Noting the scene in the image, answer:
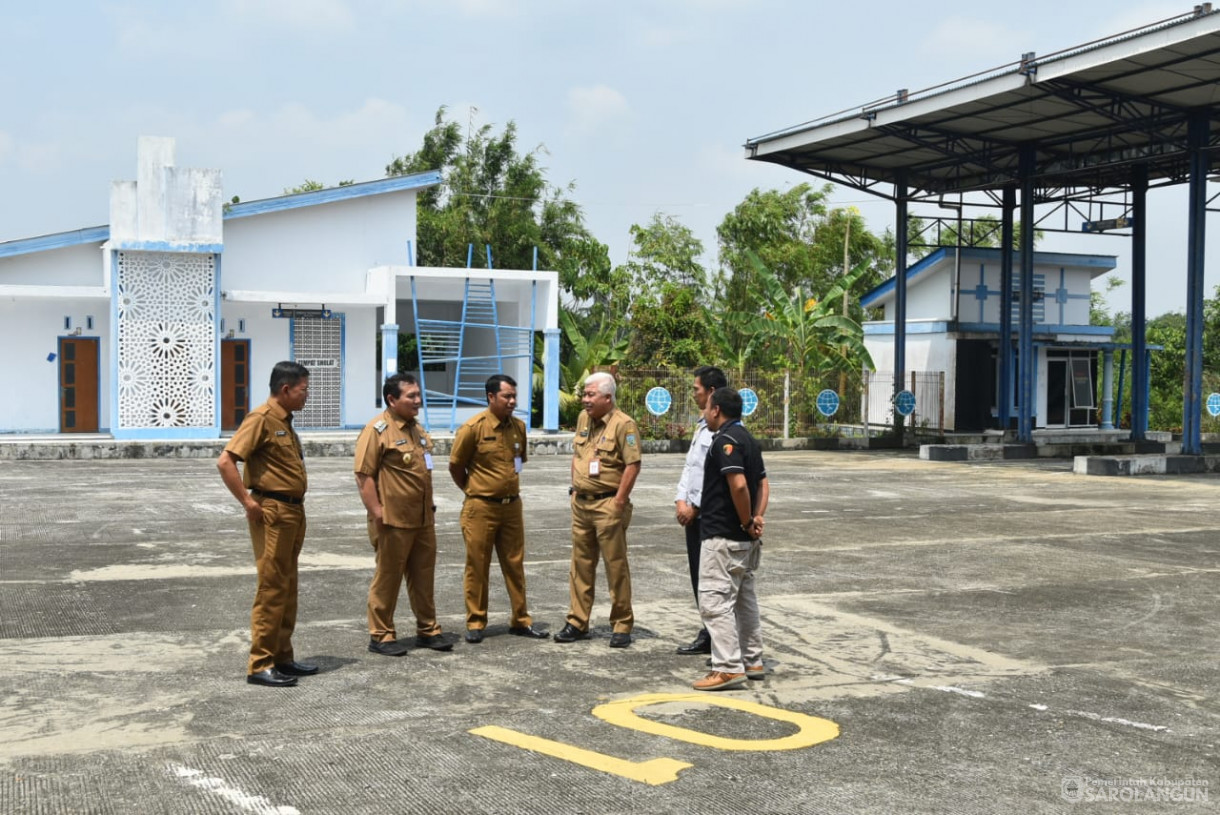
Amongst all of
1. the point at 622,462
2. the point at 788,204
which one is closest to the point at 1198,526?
the point at 622,462

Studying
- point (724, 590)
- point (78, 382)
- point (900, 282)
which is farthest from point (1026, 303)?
point (724, 590)

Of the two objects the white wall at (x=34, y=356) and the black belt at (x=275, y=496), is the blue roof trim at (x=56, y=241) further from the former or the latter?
the black belt at (x=275, y=496)

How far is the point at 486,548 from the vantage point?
329 inches

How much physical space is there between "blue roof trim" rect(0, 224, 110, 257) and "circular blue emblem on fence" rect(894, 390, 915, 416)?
19.7m

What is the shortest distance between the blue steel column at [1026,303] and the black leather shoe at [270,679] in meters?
24.8

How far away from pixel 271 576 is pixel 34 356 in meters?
Answer: 22.8

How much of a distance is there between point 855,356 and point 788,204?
623 inches

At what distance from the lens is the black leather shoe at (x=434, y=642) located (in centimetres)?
802

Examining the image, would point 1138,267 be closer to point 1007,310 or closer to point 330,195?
point 1007,310

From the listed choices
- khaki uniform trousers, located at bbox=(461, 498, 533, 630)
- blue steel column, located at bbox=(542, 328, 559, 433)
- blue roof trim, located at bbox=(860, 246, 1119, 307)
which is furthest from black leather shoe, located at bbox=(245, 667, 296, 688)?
blue roof trim, located at bbox=(860, 246, 1119, 307)

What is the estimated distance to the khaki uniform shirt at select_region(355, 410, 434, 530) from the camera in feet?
25.7

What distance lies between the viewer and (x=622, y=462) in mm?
8273

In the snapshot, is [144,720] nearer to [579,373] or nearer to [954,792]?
[954,792]

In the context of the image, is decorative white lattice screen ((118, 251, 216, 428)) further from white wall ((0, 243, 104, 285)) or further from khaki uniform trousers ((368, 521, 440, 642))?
khaki uniform trousers ((368, 521, 440, 642))
